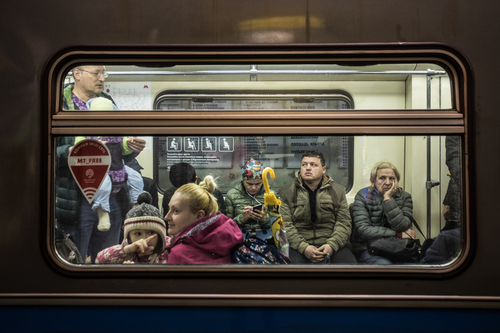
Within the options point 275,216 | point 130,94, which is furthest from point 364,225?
point 130,94

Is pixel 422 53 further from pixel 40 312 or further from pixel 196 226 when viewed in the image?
pixel 40 312

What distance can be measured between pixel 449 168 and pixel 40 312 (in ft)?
6.66

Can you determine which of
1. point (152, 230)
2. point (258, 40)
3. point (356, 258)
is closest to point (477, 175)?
point (356, 258)

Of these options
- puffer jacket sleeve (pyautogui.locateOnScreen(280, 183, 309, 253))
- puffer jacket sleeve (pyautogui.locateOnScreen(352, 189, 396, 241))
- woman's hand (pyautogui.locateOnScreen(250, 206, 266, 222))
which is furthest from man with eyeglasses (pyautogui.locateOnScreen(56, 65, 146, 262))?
puffer jacket sleeve (pyautogui.locateOnScreen(352, 189, 396, 241))

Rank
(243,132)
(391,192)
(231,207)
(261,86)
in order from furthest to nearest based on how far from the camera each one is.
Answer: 1. (261,86)
2. (391,192)
3. (231,207)
4. (243,132)

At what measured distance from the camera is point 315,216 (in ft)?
7.18

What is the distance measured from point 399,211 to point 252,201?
31.7 inches

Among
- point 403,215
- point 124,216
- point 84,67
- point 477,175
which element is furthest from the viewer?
point 403,215

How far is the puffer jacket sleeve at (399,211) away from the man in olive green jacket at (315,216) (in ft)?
0.72

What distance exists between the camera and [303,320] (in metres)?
1.68

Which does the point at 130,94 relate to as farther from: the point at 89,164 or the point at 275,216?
the point at 275,216

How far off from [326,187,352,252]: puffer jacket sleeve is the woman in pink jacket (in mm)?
529

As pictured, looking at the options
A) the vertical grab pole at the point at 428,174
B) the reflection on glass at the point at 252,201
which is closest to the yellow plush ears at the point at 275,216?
the reflection on glass at the point at 252,201

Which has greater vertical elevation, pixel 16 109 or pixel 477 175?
pixel 16 109
